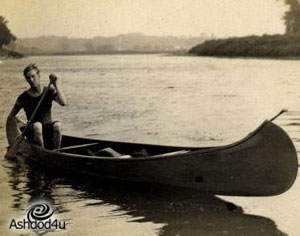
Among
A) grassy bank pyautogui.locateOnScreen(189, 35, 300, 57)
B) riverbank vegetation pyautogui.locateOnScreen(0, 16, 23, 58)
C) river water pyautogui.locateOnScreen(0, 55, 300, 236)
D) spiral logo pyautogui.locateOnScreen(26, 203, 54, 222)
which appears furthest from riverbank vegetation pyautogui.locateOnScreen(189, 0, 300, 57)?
spiral logo pyautogui.locateOnScreen(26, 203, 54, 222)

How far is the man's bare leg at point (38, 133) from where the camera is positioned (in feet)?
13.8

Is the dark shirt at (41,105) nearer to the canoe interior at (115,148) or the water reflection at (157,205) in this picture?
the canoe interior at (115,148)

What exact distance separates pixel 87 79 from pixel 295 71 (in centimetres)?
369

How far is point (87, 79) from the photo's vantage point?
29.2 ft

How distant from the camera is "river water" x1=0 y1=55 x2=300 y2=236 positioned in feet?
11.1

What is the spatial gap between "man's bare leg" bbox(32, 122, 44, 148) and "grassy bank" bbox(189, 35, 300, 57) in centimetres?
332

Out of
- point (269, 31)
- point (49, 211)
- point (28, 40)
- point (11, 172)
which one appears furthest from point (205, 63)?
point (49, 211)

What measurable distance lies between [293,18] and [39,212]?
5.23 metres

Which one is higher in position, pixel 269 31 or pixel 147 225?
pixel 269 31

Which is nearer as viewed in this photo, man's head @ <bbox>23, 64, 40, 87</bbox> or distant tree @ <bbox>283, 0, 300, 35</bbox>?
man's head @ <bbox>23, 64, 40, 87</bbox>

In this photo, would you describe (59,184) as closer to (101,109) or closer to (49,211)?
(49,211)

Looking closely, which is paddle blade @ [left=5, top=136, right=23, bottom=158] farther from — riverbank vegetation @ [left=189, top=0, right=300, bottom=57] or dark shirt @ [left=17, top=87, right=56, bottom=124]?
riverbank vegetation @ [left=189, top=0, right=300, bottom=57]

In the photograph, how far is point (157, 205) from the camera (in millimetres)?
3584

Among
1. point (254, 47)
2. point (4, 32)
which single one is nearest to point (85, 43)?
point (4, 32)
